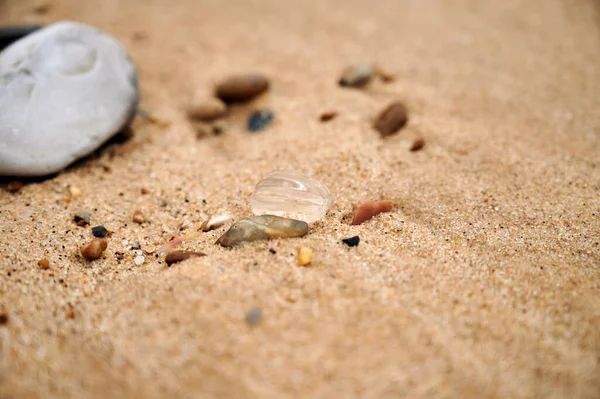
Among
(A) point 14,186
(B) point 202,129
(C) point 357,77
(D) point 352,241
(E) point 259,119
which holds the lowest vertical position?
(A) point 14,186

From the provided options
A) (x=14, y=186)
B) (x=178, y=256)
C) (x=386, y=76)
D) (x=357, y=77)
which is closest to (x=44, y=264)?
(x=178, y=256)

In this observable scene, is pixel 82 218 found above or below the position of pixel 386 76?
below

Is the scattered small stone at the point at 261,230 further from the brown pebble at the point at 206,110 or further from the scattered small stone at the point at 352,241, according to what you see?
the brown pebble at the point at 206,110

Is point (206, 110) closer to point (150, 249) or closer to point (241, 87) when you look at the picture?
point (241, 87)

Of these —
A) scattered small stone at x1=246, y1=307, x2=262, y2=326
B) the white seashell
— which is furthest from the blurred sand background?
the white seashell

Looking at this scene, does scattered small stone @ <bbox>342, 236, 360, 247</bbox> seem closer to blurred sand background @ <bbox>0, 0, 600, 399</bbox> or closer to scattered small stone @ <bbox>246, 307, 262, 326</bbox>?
blurred sand background @ <bbox>0, 0, 600, 399</bbox>
